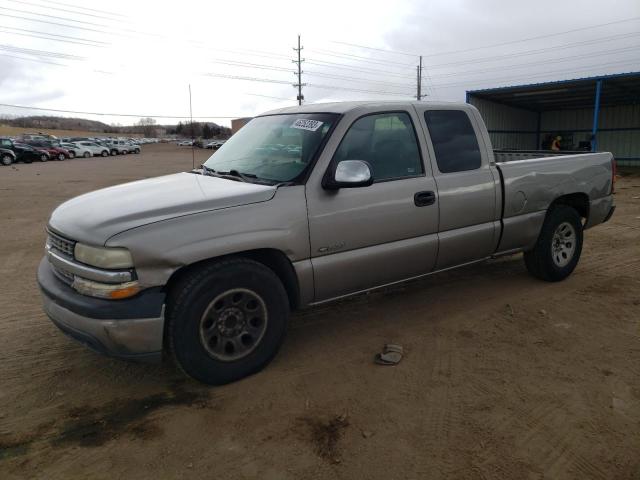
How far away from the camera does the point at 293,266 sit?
3.43 metres

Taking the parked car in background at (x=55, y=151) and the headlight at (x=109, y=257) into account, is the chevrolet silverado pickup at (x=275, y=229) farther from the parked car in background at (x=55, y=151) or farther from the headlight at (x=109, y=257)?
the parked car in background at (x=55, y=151)

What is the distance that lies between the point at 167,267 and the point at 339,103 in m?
2.00

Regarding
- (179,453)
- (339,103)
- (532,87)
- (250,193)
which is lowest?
(179,453)

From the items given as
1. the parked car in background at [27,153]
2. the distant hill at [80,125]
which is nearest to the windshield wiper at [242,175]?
the parked car in background at [27,153]

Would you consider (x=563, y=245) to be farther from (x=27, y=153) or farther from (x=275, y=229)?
(x=27, y=153)

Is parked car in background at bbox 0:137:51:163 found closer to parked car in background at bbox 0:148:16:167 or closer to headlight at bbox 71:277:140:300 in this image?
parked car in background at bbox 0:148:16:167

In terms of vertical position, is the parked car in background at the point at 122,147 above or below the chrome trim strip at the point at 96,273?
above

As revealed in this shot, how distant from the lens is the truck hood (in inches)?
116

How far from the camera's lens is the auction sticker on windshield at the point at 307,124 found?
12.3ft

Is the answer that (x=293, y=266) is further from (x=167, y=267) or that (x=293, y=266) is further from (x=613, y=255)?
(x=613, y=255)

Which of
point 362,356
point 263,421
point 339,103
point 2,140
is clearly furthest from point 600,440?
point 2,140

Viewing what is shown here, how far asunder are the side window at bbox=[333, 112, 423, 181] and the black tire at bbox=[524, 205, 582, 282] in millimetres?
1929

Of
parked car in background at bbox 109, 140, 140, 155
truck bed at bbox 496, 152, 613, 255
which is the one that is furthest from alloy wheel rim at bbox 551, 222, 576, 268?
parked car in background at bbox 109, 140, 140, 155

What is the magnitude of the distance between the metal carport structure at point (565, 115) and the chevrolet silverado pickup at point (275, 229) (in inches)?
772
